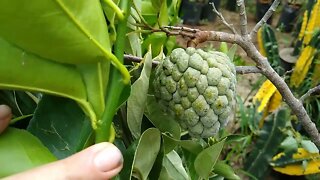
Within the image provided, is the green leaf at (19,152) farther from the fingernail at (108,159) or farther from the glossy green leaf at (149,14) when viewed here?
the glossy green leaf at (149,14)

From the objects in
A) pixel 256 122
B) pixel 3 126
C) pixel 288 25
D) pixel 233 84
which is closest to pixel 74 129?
pixel 3 126

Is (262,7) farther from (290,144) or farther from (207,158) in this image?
(207,158)

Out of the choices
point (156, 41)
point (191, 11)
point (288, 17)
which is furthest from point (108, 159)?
point (191, 11)

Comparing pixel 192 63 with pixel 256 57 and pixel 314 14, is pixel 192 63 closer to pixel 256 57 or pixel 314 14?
pixel 256 57

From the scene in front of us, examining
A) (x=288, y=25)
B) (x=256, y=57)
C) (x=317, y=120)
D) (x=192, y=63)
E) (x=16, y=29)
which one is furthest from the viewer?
(x=288, y=25)

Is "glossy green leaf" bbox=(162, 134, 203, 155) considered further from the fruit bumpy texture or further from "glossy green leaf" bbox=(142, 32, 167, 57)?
"glossy green leaf" bbox=(142, 32, 167, 57)

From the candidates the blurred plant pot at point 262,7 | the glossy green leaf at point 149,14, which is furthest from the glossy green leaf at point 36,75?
the blurred plant pot at point 262,7

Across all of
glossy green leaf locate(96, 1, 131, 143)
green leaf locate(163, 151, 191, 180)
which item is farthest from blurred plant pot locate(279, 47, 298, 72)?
glossy green leaf locate(96, 1, 131, 143)
